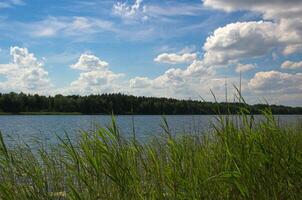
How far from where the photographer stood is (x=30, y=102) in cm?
9969

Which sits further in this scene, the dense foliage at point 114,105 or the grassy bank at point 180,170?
the dense foliage at point 114,105

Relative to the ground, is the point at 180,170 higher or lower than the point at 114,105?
lower

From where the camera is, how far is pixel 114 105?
9.86 meters

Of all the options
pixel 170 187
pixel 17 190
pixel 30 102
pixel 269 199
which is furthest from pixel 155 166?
pixel 30 102

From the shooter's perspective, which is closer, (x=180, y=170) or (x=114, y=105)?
(x=180, y=170)

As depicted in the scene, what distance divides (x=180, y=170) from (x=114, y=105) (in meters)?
5.22

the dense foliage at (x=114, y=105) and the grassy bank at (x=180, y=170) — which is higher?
the dense foliage at (x=114, y=105)

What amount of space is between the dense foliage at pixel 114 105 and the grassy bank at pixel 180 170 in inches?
21.1

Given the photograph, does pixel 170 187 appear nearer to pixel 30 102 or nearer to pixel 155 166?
pixel 155 166

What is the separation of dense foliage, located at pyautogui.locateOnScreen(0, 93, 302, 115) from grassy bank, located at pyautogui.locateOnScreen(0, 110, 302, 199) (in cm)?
53

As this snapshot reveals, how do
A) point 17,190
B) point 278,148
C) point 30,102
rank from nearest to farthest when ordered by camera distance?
point 278,148 → point 17,190 → point 30,102

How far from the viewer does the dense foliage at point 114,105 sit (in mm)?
6150

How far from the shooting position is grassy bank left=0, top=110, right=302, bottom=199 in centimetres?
462

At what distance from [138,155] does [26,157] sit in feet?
5.72
